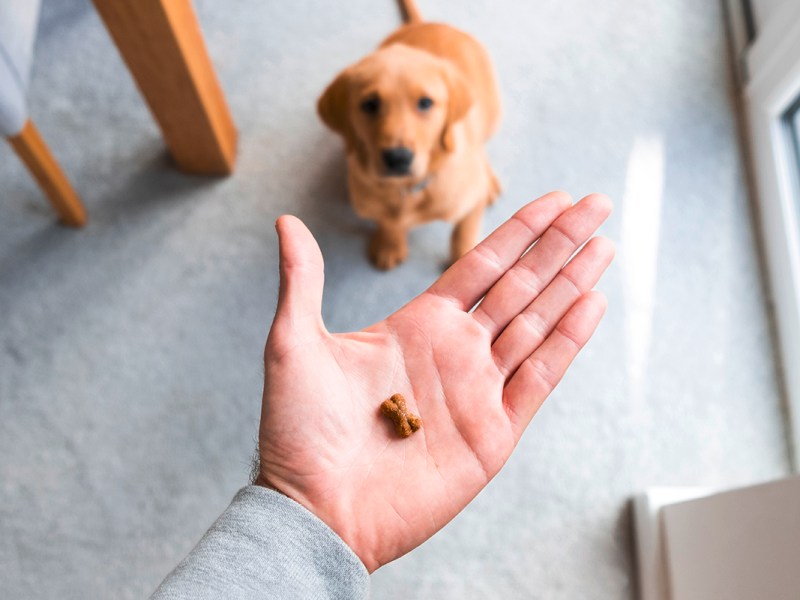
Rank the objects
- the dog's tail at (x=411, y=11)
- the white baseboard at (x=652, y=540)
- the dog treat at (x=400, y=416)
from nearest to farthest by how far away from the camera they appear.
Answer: the dog treat at (x=400, y=416), the white baseboard at (x=652, y=540), the dog's tail at (x=411, y=11)

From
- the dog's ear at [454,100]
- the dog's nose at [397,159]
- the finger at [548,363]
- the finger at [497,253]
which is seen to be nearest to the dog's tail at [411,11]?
the dog's ear at [454,100]

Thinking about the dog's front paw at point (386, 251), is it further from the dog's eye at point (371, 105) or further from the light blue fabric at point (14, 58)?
A: the light blue fabric at point (14, 58)

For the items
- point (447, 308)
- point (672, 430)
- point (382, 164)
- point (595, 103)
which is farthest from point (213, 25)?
point (672, 430)

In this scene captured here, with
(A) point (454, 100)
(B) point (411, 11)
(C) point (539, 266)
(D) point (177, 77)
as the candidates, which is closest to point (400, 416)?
(C) point (539, 266)

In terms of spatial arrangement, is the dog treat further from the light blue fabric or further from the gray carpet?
the light blue fabric

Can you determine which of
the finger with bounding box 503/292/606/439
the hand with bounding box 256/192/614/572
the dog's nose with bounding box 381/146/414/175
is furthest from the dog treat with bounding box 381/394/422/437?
the dog's nose with bounding box 381/146/414/175

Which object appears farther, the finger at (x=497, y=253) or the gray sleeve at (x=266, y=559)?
the finger at (x=497, y=253)
